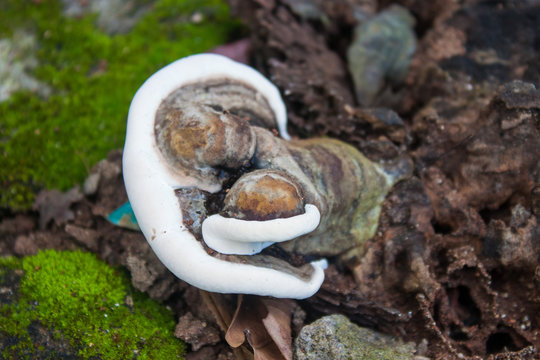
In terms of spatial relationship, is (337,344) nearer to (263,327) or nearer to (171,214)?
(263,327)

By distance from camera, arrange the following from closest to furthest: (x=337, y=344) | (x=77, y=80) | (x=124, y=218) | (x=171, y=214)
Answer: (x=171, y=214) < (x=337, y=344) < (x=124, y=218) < (x=77, y=80)

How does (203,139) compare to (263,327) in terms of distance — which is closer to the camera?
(203,139)

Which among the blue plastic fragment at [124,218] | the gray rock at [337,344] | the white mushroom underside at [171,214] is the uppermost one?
the white mushroom underside at [171,214]

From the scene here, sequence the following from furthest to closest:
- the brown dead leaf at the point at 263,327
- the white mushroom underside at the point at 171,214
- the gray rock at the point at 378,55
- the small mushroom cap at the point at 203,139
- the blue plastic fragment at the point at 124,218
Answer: the gray rock at the point at 378,55 < the blue plastic fragment at the point at 124,218 < the brown dead leaf at the point at 263,327 < the small mushroom cap at the point at 203,139 < the white mushroom underside at the point at 171,214

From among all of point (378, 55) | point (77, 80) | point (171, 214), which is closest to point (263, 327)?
point (171, 214)

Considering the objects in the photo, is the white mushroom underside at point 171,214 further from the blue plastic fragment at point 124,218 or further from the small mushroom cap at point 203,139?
the blue plastic fragment at point 124,218

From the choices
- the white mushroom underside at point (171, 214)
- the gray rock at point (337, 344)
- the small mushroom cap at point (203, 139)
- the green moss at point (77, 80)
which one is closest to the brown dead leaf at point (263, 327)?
the gray rock at point (337, 344)

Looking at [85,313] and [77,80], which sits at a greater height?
[77,80]

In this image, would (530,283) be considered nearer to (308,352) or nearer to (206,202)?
(308,352)

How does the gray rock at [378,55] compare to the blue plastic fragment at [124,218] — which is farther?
the gray rock at [378,55]
